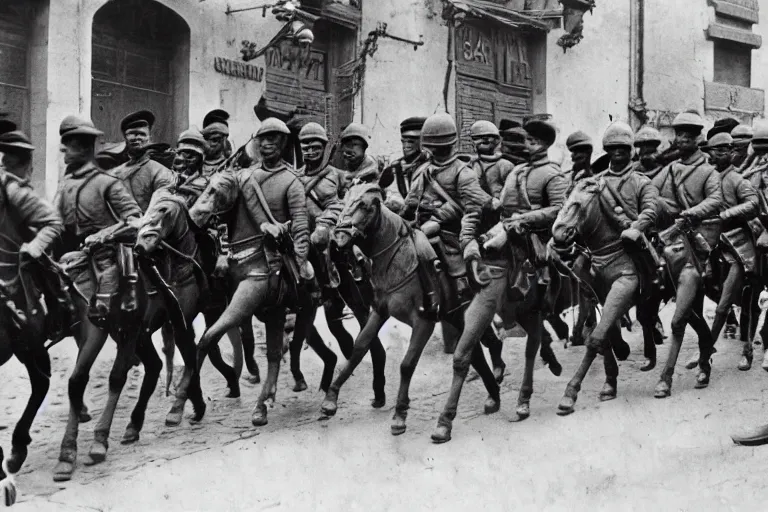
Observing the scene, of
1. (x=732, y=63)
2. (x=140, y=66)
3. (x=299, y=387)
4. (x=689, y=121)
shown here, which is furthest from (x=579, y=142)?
(x=732, y=63)

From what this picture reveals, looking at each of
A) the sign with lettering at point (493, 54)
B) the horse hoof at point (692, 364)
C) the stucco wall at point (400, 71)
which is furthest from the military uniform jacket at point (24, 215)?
the sign with lettering at point (493, 54)

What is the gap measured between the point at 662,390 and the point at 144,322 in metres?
4.70

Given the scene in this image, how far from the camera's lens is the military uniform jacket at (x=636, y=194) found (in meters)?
10.6

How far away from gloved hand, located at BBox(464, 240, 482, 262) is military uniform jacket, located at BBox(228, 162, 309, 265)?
1462mm

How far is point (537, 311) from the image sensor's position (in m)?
11.1

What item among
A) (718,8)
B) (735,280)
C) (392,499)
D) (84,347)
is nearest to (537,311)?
(735,280)

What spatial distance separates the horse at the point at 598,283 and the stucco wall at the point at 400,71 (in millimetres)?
7717

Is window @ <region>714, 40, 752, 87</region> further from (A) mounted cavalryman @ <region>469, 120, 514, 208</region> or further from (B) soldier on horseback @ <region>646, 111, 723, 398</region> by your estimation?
(A) mounted cavalryman @ <region>469, 120, 514, 208</region>

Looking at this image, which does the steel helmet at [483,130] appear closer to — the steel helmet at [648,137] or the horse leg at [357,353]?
the steel helmet at [648,137]

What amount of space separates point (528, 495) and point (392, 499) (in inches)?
40.3

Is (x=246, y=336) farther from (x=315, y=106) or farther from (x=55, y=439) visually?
(x=315, y=106)

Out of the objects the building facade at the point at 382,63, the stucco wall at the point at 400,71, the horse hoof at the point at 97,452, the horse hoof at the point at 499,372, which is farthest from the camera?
the stucco wall at the point at 400,71

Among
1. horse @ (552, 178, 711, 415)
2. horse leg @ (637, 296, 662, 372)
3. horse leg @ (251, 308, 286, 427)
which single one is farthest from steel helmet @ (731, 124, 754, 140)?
horse leg @ (251, 308, 286, 427)

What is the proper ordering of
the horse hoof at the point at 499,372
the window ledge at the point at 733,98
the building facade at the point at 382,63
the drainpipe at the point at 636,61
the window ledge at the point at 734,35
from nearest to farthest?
the horse hoof at the point at 499,372
the building facade at the point at 382,63
the drainpipe at the point at 636,61
the window ledge at the point at 734,35
the window ledge at the point at 733,98
